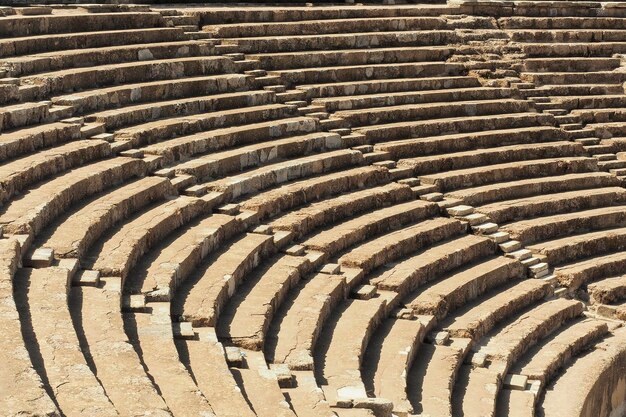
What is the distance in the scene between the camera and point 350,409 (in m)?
10.3

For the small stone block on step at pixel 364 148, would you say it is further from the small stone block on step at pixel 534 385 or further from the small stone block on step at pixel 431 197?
the small stone block on step at pixel 534 385

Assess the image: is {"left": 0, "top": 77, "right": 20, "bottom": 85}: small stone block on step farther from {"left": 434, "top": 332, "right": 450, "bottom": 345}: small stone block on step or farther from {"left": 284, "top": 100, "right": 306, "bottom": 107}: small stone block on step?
{"left": 434, "top": 332, "right": 450, "bottom": 345}: small stone block on step

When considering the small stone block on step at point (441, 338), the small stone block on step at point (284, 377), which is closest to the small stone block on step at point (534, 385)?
the small stone block on step at point (441, 338)

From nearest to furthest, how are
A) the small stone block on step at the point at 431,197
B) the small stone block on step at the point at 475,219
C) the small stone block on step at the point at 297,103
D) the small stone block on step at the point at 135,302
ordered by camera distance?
the small stone block on step at the point at 135,302
the small stone block on step at the point at 475,219
the small stone block on step at the point at 431,197
the small stone block on step at the point at 297,103

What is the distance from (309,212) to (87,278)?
5.01m

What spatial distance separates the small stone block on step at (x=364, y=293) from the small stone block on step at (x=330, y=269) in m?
0.32

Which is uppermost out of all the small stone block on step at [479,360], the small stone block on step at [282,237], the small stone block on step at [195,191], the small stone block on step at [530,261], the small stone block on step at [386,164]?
the small stone block on step at [195,191]

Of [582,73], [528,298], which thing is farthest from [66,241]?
[582,73]

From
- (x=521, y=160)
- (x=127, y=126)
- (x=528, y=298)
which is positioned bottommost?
(x=528, y=298)

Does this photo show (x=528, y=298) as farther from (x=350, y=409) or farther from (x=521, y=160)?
(x=350, y=409)

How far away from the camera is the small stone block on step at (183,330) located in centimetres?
1016

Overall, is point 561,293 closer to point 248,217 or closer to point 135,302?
point 248,217

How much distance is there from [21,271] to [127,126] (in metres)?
5.30

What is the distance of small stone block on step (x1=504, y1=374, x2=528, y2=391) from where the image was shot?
1327 centimetres
